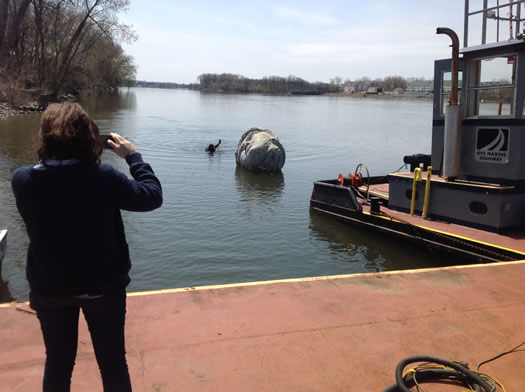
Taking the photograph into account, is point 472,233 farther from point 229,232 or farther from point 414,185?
point 229,232

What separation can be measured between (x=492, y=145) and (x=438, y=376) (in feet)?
21.3

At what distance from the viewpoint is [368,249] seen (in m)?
10.3

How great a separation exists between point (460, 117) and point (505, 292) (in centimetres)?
464

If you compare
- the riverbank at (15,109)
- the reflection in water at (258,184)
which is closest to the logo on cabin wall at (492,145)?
the reflection in water at (258,184)

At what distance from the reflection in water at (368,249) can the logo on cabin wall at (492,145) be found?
2104 millimetres

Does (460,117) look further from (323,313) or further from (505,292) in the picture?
(323,313)

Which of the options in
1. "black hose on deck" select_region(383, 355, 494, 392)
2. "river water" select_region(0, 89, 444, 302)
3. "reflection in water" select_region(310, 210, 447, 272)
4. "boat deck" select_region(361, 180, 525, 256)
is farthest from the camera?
"reflection in water" select_region(310, 210, 447, 272)

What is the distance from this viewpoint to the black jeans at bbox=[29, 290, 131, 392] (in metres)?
2.52

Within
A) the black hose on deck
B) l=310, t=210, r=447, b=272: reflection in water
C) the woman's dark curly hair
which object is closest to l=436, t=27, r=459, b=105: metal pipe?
l=310, t=210, r=447, b=272: reflection in water

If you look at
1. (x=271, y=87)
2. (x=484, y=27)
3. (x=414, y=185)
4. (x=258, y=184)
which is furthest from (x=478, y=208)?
(x=271, y=87)

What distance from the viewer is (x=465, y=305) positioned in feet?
16.7

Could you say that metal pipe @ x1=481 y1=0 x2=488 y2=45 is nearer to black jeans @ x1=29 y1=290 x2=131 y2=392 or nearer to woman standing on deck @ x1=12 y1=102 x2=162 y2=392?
woman standing on deck @ x1=12 y1=102 x2=162 y2=392

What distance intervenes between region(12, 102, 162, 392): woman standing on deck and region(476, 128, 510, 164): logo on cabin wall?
8004 millimetres

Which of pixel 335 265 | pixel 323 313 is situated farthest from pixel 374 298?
pixel 335 265
